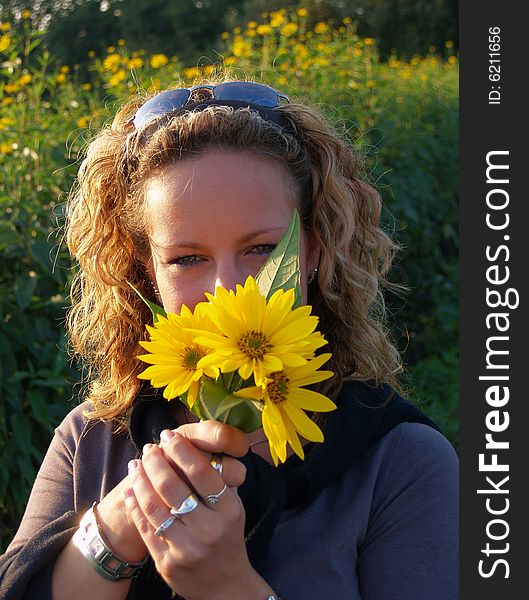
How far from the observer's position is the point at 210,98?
192 centimetres

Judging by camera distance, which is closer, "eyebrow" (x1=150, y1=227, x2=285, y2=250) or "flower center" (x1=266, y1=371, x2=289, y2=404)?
"flower center" (x1=266, y1=371, x2=289, y2=404)

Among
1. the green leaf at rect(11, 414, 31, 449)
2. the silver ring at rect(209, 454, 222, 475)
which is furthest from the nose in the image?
the green leaf at rect(11, 414, 31, 449)

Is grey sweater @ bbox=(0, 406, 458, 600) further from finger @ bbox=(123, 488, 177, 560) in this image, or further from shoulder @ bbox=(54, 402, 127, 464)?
finger @ bbox=(123, 488, 177, 560)

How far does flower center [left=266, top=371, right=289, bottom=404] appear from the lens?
3.92 ft

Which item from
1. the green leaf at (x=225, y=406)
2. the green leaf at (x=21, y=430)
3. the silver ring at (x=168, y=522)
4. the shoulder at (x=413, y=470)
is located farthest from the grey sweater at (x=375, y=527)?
the green leaf at (x=21, y=430)

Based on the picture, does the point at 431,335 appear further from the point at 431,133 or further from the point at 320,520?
the point at 320,520

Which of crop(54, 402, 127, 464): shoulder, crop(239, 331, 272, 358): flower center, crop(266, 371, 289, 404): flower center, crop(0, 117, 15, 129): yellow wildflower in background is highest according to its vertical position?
crop(0, 117, 15, 129): yellow wildflower in background

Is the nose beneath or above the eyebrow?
beneath

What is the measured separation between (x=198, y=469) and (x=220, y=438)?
63 millimetres

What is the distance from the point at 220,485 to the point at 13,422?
5.50 ft

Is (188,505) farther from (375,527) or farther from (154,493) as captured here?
(375,527)

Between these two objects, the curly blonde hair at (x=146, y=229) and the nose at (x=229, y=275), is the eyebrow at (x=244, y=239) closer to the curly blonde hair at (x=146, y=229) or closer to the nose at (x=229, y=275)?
the nose at (x=229, y=275)

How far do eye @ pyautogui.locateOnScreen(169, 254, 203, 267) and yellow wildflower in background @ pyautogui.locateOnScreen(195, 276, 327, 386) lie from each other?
17.5 inches

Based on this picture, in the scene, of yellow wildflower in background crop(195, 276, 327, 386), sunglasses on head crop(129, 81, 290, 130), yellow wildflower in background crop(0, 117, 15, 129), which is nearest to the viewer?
yellow wildflower in background crop(195, 276, 327, 386)
